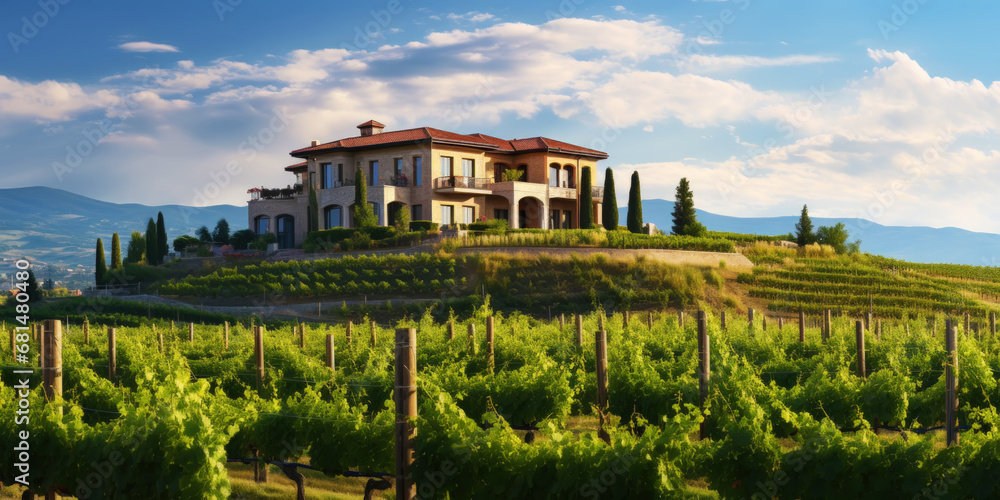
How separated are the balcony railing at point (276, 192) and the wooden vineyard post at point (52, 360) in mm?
35715

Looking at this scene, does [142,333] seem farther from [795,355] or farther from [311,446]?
[795,355]

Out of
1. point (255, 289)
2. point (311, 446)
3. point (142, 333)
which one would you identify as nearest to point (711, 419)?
point (311, 446)

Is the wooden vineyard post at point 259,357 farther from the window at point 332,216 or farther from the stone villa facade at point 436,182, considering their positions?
the window at point 332,216

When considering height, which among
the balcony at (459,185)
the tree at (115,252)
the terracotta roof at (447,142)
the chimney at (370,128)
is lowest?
the tree at (115,252)

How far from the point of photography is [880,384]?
979 cm

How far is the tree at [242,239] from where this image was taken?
40.4m

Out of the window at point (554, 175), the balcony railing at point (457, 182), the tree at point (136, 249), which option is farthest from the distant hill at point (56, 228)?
the window at point (554, 175)

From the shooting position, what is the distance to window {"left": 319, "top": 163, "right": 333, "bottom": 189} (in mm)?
40844

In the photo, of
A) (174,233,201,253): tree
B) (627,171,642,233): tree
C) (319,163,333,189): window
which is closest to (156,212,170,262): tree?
(174,233,201,253): tree

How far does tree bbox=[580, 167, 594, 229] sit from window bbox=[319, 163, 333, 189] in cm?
1324

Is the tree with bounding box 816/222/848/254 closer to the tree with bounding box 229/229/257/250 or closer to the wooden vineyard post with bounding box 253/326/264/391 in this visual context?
the tree with bounding box 229/229/257/250

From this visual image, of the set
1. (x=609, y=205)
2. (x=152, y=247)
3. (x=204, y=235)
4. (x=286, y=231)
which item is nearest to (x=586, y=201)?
(x=609, y=205)

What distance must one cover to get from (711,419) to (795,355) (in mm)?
7259

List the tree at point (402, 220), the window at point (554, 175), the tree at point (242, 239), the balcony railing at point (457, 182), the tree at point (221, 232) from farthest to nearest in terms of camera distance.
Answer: the tree at point (221, 232) → the window at point (554, 175) → the tree at point (242, 239) → the balcony railing at point (457, 182) → the tree at point (402, 220)
